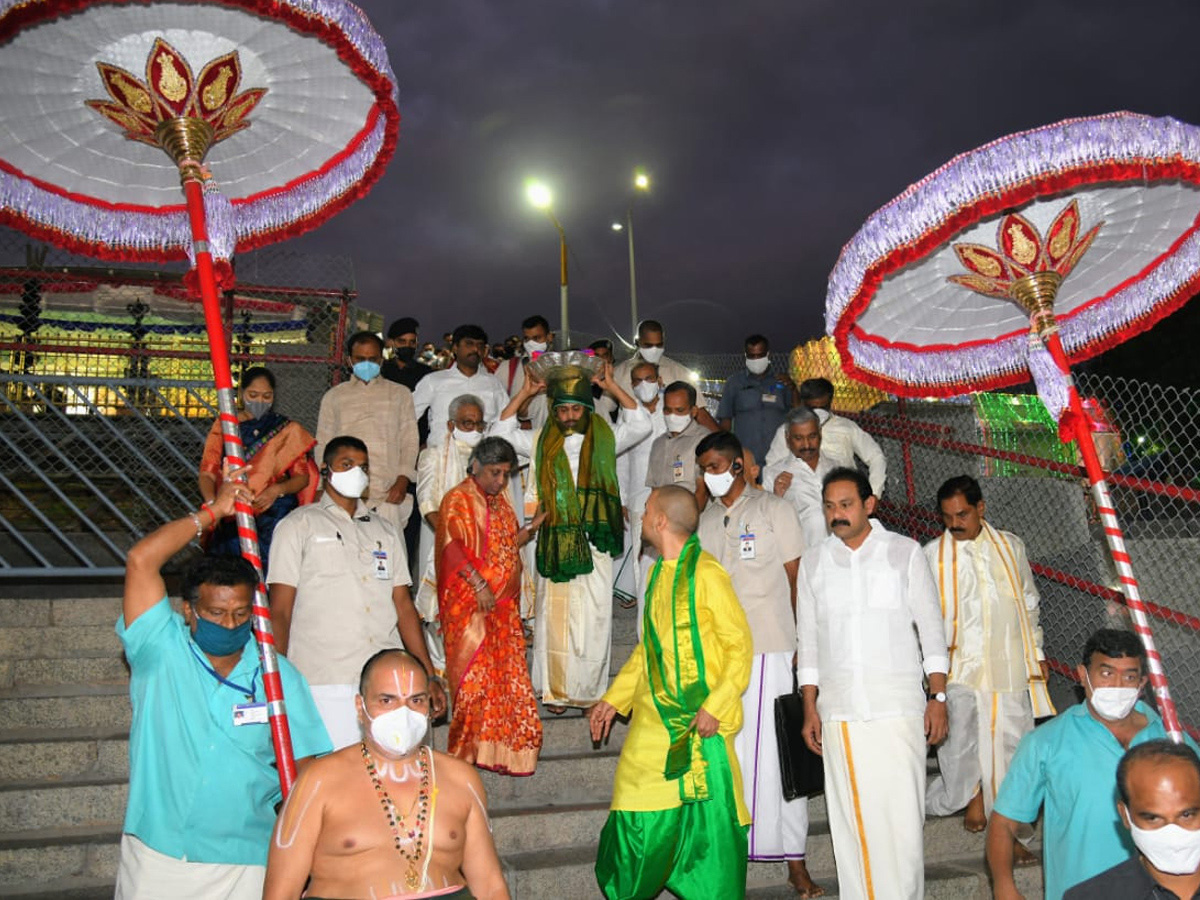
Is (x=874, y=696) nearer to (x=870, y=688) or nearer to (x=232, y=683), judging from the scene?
(x=870, y=688)

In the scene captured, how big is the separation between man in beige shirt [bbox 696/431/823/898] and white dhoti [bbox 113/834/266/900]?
250 cm

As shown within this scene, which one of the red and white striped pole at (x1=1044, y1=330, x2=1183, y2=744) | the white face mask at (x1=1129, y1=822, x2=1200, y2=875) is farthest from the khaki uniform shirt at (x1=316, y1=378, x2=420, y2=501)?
the white face mask at (x1=1129, y1=822, x2=1200, y2=875)

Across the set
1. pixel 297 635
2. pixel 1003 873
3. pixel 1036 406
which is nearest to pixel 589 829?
pixel 297 635

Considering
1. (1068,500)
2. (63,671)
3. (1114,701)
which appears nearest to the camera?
(1114,701)

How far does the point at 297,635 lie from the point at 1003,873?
312 centimetres

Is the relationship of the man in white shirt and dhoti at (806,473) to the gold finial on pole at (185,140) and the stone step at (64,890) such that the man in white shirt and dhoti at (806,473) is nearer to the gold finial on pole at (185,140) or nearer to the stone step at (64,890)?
the gold finial on pole at (185,140)

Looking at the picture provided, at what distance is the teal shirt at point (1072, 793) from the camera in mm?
3596

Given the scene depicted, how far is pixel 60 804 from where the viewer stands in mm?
4969

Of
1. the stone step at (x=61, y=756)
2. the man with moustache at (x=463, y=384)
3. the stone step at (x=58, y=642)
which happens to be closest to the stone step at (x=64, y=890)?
the stone step at (x=61, y=756)

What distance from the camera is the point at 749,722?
5352 mm

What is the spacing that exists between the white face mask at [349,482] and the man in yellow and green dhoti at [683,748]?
4.93 ft

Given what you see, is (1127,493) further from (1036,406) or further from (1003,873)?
(1003,873)

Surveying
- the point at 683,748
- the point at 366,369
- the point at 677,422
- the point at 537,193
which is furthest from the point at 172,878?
the point at 537,193

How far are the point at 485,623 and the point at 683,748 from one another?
162 cm
